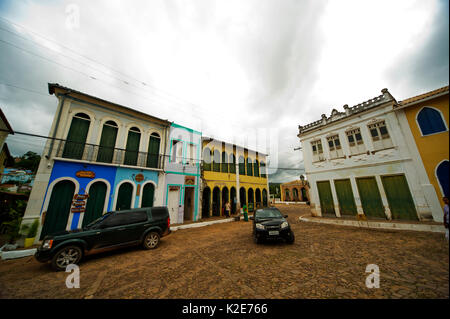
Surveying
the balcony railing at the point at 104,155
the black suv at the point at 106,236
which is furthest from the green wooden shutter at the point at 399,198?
the balcony railing at the point at 104,155

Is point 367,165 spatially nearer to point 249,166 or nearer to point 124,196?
point 249,166

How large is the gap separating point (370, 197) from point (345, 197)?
1.40 m

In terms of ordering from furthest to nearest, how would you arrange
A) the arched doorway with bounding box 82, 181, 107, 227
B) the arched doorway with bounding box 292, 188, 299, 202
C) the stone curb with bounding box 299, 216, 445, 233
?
the arched doorway with bounding box 292, 188, 299, 202 → the arched doorway with bounding box 82, 181, 107, 227 → the stone curb with bounding box 299, 216, 445, 233

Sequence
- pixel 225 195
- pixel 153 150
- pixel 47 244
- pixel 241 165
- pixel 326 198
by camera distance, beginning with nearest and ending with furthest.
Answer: pixel 47 244 → pixel 153 150 → pixel 326 198 → pixel 225 195 → pixel 241 165

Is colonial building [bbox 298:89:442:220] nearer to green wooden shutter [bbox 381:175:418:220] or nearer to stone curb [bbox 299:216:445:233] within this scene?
green wooden shutter [bbox 381:175:418:220]

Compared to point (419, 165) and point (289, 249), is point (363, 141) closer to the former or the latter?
point (419, 165)

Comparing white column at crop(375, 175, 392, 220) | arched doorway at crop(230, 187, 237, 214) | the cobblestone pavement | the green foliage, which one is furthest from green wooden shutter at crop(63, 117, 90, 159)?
white column at crop(375, 175, 392, 220)

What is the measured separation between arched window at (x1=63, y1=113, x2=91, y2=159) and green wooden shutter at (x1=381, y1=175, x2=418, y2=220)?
18837 mm

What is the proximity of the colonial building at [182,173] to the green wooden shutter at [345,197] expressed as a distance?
37.4 ft

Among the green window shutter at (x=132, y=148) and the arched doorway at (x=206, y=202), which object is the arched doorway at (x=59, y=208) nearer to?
the green window shutter at (x=132, y=148)

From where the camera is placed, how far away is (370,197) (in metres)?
10.5

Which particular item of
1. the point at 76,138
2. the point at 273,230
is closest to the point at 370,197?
the point at 273,230

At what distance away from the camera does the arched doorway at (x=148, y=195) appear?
10.6 meters

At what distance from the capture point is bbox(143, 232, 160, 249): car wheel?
6828 mm
